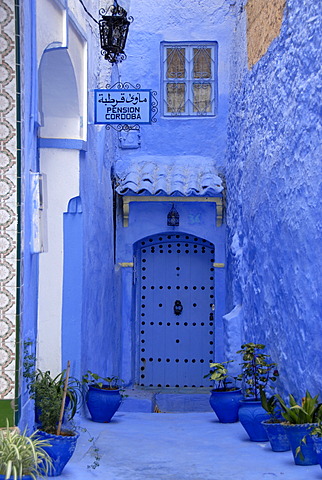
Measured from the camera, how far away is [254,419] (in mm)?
8125

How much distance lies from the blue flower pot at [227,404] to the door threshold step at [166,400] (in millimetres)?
1820

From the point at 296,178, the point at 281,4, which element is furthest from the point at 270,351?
the point at 281,4

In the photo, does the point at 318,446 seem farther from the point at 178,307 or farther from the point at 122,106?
the point at 178,307

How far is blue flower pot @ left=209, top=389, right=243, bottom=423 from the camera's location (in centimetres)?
959

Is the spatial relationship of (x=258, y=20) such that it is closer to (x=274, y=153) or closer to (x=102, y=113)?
(x=274, y=153)

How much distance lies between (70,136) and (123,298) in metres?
4.68

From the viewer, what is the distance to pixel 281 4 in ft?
28.1

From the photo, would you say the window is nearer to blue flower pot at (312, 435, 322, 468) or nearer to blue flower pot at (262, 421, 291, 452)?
blue flower pot at (262, 421, 291, 452)

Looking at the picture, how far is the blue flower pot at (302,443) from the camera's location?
6621mm

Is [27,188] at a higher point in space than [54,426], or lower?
higher

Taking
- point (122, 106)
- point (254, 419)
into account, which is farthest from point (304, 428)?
point (122, 106)

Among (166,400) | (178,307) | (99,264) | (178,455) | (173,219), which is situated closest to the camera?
(178,455)

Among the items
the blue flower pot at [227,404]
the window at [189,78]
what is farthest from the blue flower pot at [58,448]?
the window at [189,78]

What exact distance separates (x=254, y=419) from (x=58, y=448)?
8.28 ft
